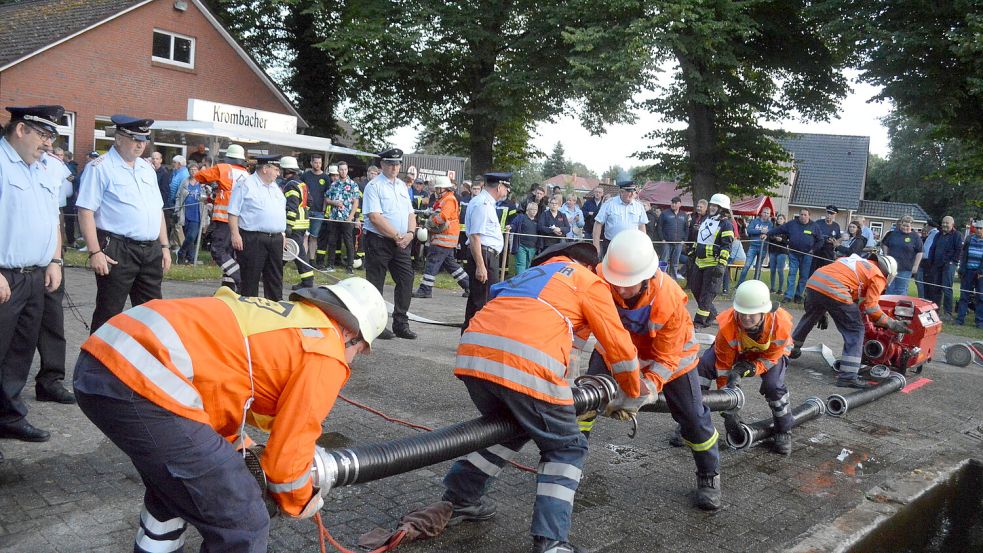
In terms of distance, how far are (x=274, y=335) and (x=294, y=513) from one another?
641 millimetres

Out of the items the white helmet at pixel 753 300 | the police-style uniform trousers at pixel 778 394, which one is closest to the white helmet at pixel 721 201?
the police-style uniform trousers at pixel 778 394

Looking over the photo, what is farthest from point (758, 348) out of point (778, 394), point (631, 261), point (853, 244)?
point (853, 244)

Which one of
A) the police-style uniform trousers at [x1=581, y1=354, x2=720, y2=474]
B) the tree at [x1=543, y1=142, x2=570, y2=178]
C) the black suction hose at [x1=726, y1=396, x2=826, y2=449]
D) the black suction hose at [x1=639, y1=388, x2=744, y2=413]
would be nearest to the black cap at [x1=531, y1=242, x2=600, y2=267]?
the police-style uniform trousers at [x1=581, y1=354, x2=720, y2=474]

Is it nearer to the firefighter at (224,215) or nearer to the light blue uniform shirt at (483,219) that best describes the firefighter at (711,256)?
the light blue uniform shirt at (483,219)

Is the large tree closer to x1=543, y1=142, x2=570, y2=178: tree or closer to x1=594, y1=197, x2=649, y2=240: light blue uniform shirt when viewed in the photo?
x1=594, y1=197, x2=649, y2=240: light blue uniform shirt

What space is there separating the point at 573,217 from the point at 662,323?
Answer: 11202 millimetres

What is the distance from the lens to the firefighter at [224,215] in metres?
9.19

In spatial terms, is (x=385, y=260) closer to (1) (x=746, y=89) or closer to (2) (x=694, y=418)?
(2) (x=694, y=418)

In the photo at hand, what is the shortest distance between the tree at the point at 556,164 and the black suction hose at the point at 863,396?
235 feet

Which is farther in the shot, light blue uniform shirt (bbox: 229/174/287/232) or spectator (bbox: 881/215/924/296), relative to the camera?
spectator (bbox: 881/215/924/296)

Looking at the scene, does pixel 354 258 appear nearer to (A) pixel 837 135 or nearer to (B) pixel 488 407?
(B) pixel 488 407

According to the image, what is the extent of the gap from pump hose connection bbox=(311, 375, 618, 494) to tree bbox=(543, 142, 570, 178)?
75.9 meters

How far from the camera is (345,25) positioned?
2495 centimetres

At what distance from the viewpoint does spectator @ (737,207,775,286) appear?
51.8 ft
